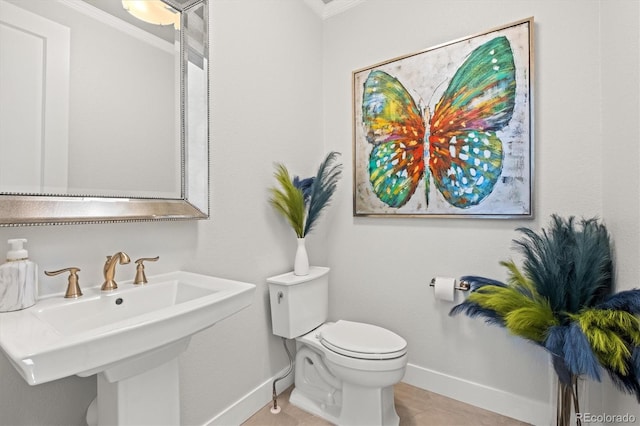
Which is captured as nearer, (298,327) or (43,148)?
(43,148)

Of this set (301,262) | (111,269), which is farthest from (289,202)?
(111,269)

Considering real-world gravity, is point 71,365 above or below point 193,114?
below

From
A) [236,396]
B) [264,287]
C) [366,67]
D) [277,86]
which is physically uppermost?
[366,67]

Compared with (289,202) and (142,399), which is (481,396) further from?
(142,399)

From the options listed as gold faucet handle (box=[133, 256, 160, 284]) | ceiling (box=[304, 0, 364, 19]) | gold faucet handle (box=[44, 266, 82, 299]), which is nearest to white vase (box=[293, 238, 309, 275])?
gold faucet handle (box=[133, 256, 160, 284])

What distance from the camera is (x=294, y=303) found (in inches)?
66.9

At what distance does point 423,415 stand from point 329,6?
269cm

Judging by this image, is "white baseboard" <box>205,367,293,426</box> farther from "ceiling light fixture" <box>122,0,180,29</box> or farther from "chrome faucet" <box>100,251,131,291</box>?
"ceiling light fixture" <box>122,0,180,29</box>

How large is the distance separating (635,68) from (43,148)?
201cm

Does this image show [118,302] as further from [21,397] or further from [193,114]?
[193,114]

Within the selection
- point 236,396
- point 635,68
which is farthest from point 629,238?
point 236,396

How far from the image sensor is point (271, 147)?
1820 mm

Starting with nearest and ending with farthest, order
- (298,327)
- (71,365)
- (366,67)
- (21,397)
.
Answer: (71,365) < (21,397) < (298,327) < (366,67)

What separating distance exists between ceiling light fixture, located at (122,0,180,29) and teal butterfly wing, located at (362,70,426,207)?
3.97 feet
